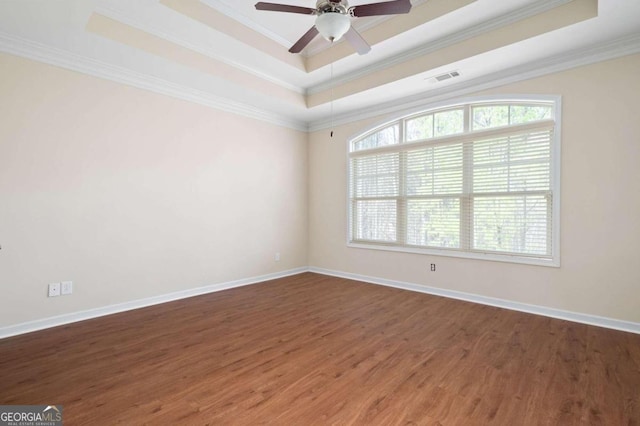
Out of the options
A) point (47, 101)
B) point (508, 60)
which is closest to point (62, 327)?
point (47, 101)

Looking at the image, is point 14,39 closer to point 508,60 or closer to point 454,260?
point 508,60

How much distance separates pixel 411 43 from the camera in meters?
3.55

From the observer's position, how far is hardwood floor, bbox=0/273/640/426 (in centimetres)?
180

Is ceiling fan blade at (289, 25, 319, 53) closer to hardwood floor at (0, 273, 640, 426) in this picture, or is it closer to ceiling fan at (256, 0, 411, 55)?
ceiling fan at (256, 0, 411, 55)

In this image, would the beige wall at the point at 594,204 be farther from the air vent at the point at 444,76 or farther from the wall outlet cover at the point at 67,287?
the wall outlet cover at the point at 67,287

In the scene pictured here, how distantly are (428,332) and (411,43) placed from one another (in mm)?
3301

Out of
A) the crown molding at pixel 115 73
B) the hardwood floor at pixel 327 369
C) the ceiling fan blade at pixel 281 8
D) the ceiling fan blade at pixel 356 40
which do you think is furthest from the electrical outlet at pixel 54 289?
the ceiling fan blade at pixel 356 40

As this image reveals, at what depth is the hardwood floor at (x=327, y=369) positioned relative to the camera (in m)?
1.80

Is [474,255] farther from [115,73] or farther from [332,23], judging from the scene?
[115,73]

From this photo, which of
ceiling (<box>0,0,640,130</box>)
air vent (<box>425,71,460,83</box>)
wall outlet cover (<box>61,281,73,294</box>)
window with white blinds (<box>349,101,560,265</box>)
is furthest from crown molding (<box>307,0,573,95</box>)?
wall outlet cover (<box>61,281,73,294</box>)

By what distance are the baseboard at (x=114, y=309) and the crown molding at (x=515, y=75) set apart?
344 centimetres

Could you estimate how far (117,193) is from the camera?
361 cm

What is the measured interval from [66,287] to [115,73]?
8.29 feet

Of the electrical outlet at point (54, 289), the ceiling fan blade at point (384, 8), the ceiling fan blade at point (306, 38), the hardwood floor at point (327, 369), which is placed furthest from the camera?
the electrical outlet at point (54, 289)
